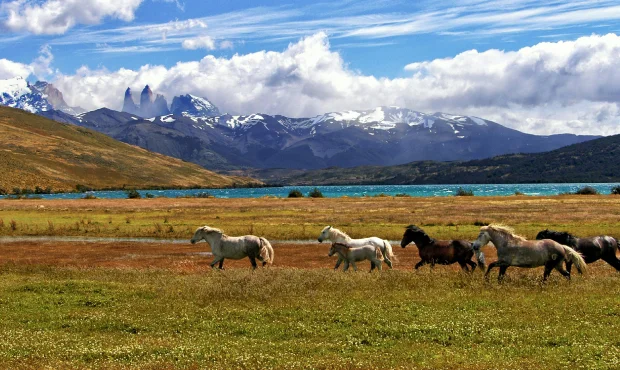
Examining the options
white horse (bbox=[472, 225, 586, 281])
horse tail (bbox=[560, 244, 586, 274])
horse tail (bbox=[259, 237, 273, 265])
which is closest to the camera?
white horse (bbox=[472, 225, 586, 281])

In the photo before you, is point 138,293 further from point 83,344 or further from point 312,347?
point 312,347

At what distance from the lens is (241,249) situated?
26.0m

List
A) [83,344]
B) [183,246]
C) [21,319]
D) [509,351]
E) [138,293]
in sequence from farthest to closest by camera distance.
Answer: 1. [183,246]
2. [138,293]
3. [21,319]
4. [83,344]
5. [509,351]

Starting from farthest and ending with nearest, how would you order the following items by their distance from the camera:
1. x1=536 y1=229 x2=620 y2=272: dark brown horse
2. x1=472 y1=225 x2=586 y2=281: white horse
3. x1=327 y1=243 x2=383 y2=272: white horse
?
x1=327 y1=243 x2=383 y2=272: white horse < x1=536 y1=229 x2=620 y2=272: dark brown horse < x1=472 y1=225 x2=586 y2=281: white horse

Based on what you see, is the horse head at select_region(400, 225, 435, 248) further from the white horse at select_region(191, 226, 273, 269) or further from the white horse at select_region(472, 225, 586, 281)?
the white horse at select_region(191, 226, 273, 269)

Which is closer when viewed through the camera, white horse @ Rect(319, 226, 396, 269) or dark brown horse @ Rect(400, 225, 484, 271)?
dark brown horse @ Rect(400, 225, 484, 271)

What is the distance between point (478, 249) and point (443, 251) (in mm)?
3048

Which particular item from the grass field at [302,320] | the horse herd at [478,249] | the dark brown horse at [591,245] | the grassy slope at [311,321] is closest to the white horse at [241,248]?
the horse herd at [478,249]

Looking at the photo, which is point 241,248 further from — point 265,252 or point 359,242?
point 359,242

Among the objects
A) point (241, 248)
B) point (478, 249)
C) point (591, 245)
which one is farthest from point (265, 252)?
point (591, 245)

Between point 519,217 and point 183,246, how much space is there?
3786cm

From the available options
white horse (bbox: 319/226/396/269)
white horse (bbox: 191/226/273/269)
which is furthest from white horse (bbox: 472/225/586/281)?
white horse (bbox: 191/226/273/269)

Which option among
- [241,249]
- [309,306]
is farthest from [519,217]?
[309,306]

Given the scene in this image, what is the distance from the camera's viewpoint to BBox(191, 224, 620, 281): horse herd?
20.4m
